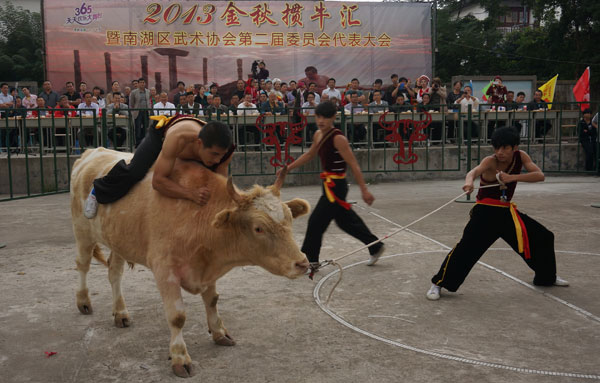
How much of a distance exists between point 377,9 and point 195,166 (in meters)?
17.3

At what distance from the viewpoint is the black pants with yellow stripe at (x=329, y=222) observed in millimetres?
6441

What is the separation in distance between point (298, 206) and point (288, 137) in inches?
370

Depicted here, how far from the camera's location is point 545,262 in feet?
18.5

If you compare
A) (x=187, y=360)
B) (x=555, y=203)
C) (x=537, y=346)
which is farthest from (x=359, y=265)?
(x=555, y=203)

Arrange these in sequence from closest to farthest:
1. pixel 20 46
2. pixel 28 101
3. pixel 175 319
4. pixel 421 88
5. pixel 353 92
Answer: pixel 175 319
pixel 28 101
pixel 353 92
pixel 421 88
pixel 20 46

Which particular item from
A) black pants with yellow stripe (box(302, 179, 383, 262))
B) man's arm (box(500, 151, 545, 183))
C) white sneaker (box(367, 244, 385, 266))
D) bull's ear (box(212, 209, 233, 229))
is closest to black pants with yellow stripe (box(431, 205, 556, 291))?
man's arm (box(500, 151, 545, 183))

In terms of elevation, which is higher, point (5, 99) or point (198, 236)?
point (5, 99)

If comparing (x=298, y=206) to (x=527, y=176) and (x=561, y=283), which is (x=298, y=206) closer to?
(x=527, y=176)

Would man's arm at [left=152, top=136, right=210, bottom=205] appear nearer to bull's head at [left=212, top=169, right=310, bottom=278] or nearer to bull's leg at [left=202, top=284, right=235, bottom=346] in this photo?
bull's head at [left=212, top=169, right=310, bottom=278]

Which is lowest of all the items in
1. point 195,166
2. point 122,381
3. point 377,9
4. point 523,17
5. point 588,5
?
point 122,381

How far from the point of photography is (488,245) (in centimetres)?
552

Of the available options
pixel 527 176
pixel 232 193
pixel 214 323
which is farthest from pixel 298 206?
pixel 527 176

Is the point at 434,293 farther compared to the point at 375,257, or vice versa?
the point at 375,257

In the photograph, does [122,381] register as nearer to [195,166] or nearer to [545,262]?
[195,166]
